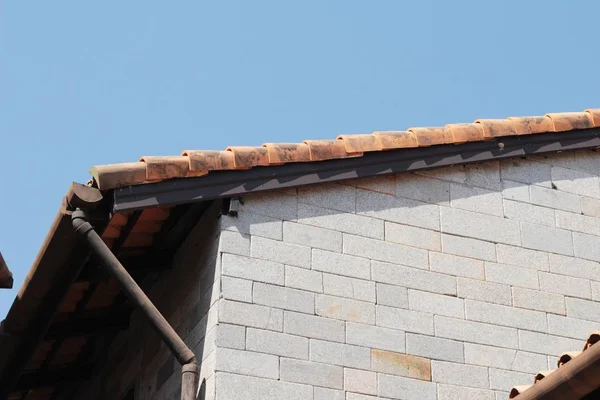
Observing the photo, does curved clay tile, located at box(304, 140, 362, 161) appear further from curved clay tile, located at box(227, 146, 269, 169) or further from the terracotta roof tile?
curved clay tile, located at box(227, 146, 269, 169)

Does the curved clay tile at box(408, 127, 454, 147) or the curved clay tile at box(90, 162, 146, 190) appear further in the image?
the curved clay tile at box(408, 127, 454, 147)

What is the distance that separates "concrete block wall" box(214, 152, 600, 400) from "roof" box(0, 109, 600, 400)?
151mm

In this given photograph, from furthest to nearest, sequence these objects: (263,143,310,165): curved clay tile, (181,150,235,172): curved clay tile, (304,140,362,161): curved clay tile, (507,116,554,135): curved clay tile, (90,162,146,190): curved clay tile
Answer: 1. (507,116,554,135): curved clay tile
2. (304,140,362,161): curved clay tile
3. (263,143,310,165): curved clay tile
4. (181,150,235,172): curved clay tile
5. (90,162,146,190): curved clay tile

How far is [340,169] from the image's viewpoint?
757 cm

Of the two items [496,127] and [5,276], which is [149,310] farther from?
[496,127]

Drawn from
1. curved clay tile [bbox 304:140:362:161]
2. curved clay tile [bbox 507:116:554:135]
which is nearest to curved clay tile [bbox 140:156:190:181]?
curved clay tile [bbox 304:140:362:161]

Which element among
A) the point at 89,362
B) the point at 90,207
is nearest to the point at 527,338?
the point at 90,207

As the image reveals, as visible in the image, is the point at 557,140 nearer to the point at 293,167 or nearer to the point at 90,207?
the point at 293,167

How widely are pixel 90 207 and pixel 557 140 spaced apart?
3648 mm

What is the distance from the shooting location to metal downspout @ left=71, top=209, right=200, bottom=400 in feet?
21.6

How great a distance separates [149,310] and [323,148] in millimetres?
1683

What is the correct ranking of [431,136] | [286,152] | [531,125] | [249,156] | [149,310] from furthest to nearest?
[531,125] < [431,136] < [286,152] < [249,156] < [149,310]

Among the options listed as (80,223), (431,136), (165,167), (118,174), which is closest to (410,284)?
(431,136)

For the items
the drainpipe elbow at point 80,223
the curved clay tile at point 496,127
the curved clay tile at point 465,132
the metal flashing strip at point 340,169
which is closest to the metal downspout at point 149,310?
the drainpipe elbow at point 80,223
